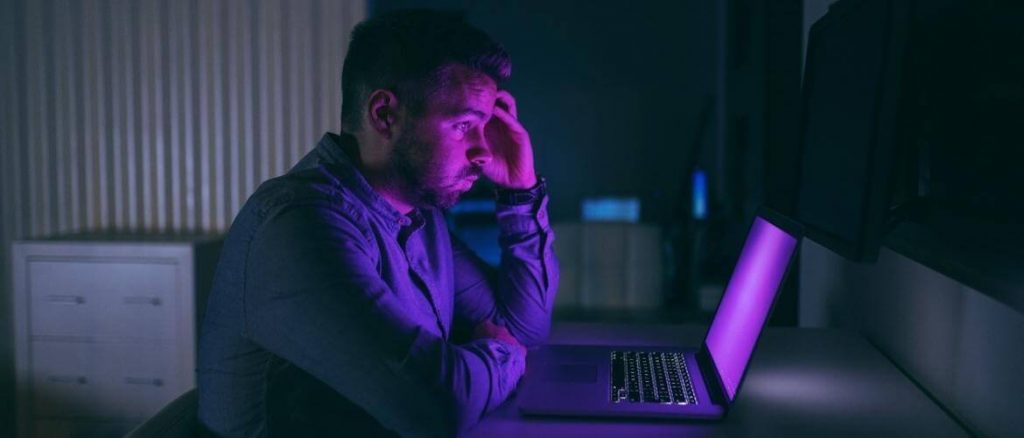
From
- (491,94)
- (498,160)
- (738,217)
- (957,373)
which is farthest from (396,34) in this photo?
(738,217)

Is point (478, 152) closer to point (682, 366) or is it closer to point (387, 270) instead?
point (387, 270)

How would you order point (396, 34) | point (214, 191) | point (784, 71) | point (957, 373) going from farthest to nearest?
point (214, 191)
point (784, 71)
point (396, 34)
point (957, 373)

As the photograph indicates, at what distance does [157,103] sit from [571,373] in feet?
8.86

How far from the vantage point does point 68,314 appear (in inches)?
121

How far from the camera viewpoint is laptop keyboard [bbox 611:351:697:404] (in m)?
1.25

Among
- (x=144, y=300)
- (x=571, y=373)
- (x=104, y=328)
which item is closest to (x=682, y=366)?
(x=571, y=373)

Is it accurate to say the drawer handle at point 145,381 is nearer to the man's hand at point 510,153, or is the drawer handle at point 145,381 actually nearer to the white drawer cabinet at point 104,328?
the white drawer cabinet at point 104,328

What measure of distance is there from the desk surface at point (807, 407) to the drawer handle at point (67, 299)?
2257 millimetres

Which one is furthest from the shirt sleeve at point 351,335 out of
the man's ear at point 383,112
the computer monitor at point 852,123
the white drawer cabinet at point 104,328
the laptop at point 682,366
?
the white drawer cabinet at point 104,328

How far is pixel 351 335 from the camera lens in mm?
1139

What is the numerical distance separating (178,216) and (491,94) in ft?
7.85

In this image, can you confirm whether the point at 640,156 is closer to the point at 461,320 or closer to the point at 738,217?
the point at 738,217

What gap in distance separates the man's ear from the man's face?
0.02 meters

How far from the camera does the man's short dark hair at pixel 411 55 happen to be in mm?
1507
